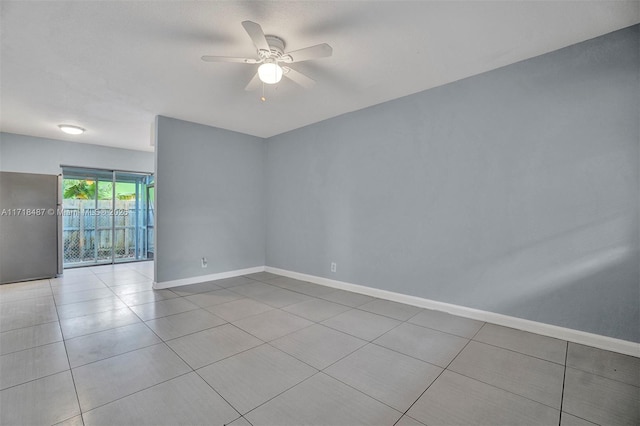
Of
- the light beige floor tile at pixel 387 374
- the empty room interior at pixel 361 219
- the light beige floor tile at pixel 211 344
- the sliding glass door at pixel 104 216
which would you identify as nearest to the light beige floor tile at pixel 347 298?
the empty room interior at pixel 361 219

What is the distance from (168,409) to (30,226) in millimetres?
5143

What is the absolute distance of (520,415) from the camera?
1.60 metres

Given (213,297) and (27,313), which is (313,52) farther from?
(27,313)

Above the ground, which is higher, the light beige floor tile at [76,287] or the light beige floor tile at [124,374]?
the light beige floor tile at [76,287]

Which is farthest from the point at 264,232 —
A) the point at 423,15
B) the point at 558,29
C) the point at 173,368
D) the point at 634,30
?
the point at 634,30

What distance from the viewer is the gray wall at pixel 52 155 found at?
15.9ft

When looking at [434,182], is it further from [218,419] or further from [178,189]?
[178,189]

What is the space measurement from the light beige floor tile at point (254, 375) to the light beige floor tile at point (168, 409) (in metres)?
0.08

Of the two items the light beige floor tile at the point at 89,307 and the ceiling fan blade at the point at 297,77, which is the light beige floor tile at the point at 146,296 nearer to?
the light beige floor tile at the point at 89,307

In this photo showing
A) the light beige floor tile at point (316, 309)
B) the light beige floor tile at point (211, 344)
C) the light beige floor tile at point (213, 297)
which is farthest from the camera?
the light beige floor tile at point (213, 297)

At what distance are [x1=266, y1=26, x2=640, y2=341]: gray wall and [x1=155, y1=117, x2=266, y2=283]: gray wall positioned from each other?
1800mm

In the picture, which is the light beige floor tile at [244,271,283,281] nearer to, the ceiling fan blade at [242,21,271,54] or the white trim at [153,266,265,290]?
the white trim at [153,266,265,290]

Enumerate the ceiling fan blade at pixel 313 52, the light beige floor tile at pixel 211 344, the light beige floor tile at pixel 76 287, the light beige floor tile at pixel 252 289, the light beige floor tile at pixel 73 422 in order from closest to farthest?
the light beige floor tile at pixel 73 422
the ceiling fan blade at pixel 313 52
the light beige floor tile at pixel 211 344
the light beige floor tile at pixel 252 289
the light beige floor tile at pixel 76 287

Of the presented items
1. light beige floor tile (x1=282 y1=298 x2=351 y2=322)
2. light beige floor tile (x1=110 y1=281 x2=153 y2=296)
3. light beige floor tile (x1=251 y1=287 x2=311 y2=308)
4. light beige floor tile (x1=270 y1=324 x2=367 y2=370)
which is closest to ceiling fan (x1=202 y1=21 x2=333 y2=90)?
light beige floor tile (x1=270 y1=324 x2=367 y2=370)
